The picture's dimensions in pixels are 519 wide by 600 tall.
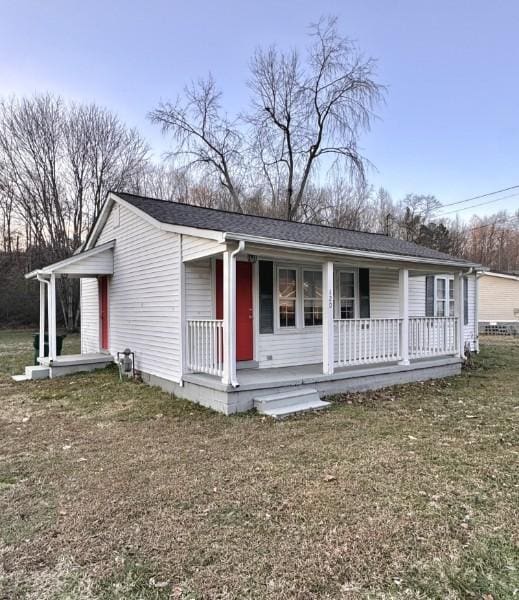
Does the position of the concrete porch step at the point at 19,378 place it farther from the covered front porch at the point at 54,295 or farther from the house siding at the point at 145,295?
the house siding at the point at 145,295

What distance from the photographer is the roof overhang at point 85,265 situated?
348 inches

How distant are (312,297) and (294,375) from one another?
2.25 metres

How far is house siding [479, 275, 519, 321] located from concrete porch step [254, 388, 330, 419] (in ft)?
58.8

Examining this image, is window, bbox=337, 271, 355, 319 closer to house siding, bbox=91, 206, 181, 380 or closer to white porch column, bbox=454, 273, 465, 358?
white porch column, bbox=454, 273, 465, 358

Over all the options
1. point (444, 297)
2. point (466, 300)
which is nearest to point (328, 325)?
point (444, 297)

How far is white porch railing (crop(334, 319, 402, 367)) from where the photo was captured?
7445 mm

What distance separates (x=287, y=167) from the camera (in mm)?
22688

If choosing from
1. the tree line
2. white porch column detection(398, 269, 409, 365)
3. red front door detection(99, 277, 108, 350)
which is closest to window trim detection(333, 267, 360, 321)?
white porch column detection(398, 269, 409, 365)

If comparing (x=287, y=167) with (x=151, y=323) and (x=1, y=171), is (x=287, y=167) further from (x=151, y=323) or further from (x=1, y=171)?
(x=151, y=323)

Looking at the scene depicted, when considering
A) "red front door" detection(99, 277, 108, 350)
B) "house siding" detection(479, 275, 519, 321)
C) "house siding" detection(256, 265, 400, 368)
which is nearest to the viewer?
"house siding" detection(256, 265, 400, 368)

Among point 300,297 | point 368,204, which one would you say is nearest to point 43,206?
point 300,297

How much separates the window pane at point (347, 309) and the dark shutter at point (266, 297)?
205 cm

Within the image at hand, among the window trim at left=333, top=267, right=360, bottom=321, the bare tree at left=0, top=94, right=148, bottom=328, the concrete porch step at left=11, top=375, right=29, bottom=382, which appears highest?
the bare tree at left=0, top=94, right=148, bottom=328

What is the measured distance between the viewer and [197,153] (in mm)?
22906
